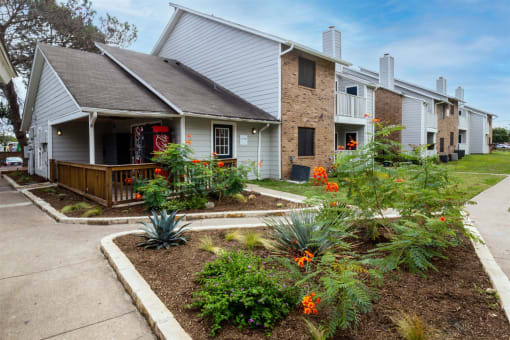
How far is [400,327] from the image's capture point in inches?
92.2

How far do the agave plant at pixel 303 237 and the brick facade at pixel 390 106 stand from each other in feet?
67.1

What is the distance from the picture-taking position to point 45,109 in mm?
13172

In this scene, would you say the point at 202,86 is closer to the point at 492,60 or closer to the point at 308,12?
the point at 308,12

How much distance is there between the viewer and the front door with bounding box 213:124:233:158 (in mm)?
11484

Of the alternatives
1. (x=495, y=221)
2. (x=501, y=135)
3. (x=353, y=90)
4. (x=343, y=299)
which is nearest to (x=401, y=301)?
(x=343, y=299)

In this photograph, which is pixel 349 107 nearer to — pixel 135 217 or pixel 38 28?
pixel 135 217

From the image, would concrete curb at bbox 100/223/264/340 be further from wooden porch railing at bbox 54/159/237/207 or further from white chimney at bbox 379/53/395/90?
white chimney at bbox 379/53/395/90

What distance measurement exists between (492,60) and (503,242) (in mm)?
20232

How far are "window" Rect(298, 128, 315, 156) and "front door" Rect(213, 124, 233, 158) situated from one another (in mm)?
3264

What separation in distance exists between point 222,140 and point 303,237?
8.34 metres

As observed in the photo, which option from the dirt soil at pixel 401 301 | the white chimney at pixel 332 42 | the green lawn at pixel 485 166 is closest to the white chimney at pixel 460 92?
the green lawn at pixel 485 166

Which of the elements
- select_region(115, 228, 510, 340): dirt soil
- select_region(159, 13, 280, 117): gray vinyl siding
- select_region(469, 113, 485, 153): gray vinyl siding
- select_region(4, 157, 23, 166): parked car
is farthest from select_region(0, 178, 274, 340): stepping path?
select_region(469, 113, 485, 153): gray vinyl siding

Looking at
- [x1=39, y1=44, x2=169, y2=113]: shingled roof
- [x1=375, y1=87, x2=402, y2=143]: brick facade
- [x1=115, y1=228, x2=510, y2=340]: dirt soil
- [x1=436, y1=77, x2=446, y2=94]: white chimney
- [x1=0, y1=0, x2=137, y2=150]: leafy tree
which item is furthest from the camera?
[x1=436, y1=77, x2=446, y2=94]: white chimney

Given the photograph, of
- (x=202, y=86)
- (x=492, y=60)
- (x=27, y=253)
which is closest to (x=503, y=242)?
(x=27, y=253)
